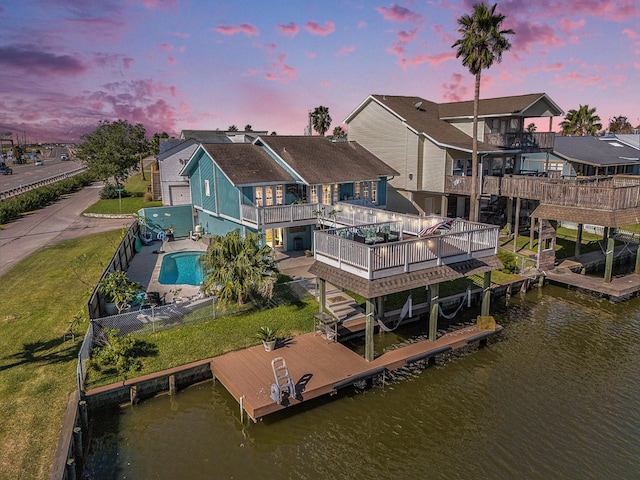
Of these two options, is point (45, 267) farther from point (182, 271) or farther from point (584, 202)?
point (584, 202)

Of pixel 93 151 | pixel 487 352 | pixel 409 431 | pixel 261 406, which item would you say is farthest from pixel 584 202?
pixel 93 151

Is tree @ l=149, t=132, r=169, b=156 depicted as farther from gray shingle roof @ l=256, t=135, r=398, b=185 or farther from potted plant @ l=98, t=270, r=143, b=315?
potted plant @ l=98, t=270, r=143, b=315

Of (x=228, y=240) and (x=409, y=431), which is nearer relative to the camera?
(x=409, y=431)

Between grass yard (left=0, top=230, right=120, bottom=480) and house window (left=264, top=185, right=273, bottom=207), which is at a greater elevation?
house window (left=264, top=185, right=273, bottom=207)

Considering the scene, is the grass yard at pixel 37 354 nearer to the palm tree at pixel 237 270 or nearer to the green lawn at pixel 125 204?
the palm tree at pixel 237 270

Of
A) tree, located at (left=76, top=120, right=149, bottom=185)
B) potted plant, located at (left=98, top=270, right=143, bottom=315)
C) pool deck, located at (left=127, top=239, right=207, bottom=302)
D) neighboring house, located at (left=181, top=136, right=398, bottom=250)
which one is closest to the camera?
potted plant, located at (left=98, top=270, right=143, bottom=315)

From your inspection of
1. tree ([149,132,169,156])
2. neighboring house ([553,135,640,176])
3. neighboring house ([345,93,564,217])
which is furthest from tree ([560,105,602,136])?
tree ([149,132,169,156])
